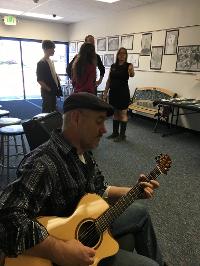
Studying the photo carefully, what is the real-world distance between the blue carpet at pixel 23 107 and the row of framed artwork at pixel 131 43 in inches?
79.2

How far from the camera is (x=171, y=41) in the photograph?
5.10 m

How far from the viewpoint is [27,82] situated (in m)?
8.72

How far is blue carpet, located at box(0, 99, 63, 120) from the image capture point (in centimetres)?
634

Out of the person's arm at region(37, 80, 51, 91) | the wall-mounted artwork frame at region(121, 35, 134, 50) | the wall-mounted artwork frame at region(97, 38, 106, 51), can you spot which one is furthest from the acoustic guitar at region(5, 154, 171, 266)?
the wall-mounted artwork frame at region(97, 38, 106, 51)

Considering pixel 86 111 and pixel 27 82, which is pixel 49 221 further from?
pixel 27 82

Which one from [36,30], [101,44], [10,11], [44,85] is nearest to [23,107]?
[10,11]

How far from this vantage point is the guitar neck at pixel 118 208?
110cm

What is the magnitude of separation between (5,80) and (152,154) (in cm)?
674

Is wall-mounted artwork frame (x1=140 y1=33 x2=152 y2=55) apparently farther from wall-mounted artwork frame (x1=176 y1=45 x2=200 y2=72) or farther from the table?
the table

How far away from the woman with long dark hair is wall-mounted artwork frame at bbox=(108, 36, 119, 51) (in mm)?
3636

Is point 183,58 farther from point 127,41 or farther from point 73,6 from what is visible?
point 73,6

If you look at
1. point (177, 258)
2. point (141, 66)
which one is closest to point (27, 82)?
point (141, 66)

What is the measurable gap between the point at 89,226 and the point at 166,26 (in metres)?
5.03

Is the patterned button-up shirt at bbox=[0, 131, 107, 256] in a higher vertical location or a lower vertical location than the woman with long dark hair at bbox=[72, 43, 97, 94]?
lower
